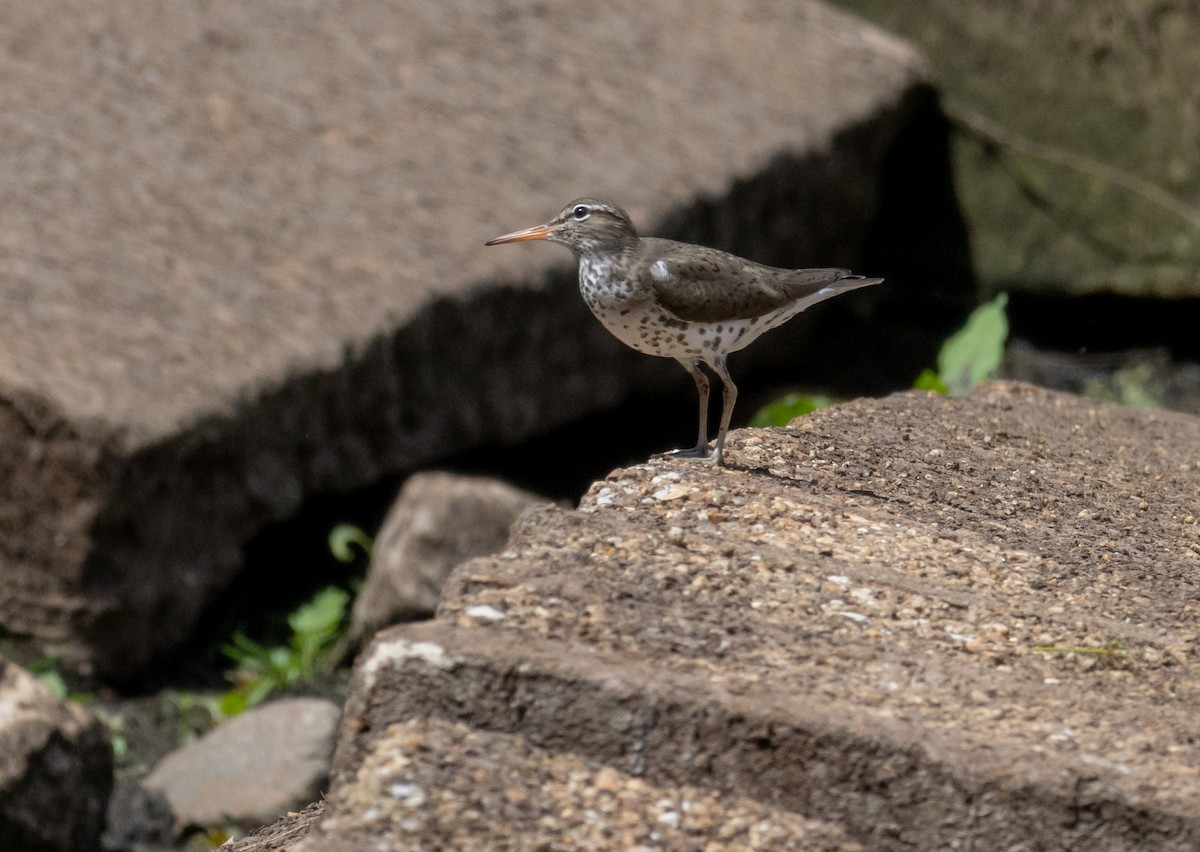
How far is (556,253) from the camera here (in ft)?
25.8

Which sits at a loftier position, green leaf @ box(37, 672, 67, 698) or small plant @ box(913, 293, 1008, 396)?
small plant @ box(913, 293, 1008, 396)

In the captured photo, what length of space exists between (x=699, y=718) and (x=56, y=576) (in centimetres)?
418

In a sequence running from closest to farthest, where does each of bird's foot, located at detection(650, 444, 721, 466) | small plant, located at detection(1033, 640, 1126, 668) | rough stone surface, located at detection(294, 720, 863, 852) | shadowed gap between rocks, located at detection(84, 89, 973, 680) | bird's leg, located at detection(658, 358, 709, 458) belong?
rough stone surface, located at detection(294, 720, 863, 852), small plant, located at detection(1033, 640, 1126, 668), bird's foot, located at detection(650, 444, 721, 466), bird's leg, located at detection(658, 358, 709, 458), shadowed gap between rocks, located at detection(84, 89, 973, 680)

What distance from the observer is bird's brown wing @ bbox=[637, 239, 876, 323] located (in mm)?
4789

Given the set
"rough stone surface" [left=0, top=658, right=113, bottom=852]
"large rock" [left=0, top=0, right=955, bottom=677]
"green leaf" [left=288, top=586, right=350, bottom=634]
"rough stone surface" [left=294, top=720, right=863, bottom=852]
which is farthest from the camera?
"green leaf" [left=288, top=586, right=350, bottom=634]

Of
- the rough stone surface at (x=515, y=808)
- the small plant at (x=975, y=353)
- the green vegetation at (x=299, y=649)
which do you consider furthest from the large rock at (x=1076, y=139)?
the rough stone surface at (x=515, y=808)

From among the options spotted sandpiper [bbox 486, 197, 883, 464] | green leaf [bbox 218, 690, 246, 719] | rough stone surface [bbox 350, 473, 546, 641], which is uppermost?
spotted sandpiper [bbox 486, 197, 883, 464]

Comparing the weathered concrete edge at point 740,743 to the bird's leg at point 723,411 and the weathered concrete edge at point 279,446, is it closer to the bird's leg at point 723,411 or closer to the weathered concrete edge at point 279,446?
the bird's leg at point 723,411

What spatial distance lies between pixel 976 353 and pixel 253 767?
3.12 m

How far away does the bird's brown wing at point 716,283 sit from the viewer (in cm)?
479

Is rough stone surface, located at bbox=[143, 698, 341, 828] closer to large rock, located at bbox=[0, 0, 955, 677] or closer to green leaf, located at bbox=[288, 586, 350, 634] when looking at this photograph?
large rock, located at bbox=[0, 0, 955, 677]

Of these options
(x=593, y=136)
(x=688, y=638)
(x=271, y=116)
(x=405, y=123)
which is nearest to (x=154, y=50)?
(x=271, y=116)

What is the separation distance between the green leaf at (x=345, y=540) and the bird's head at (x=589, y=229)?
105 inches

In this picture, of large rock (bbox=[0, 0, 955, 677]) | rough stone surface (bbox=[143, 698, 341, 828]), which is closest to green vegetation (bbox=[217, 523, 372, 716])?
large rock (bbox=[0, 0, 955, 677])
